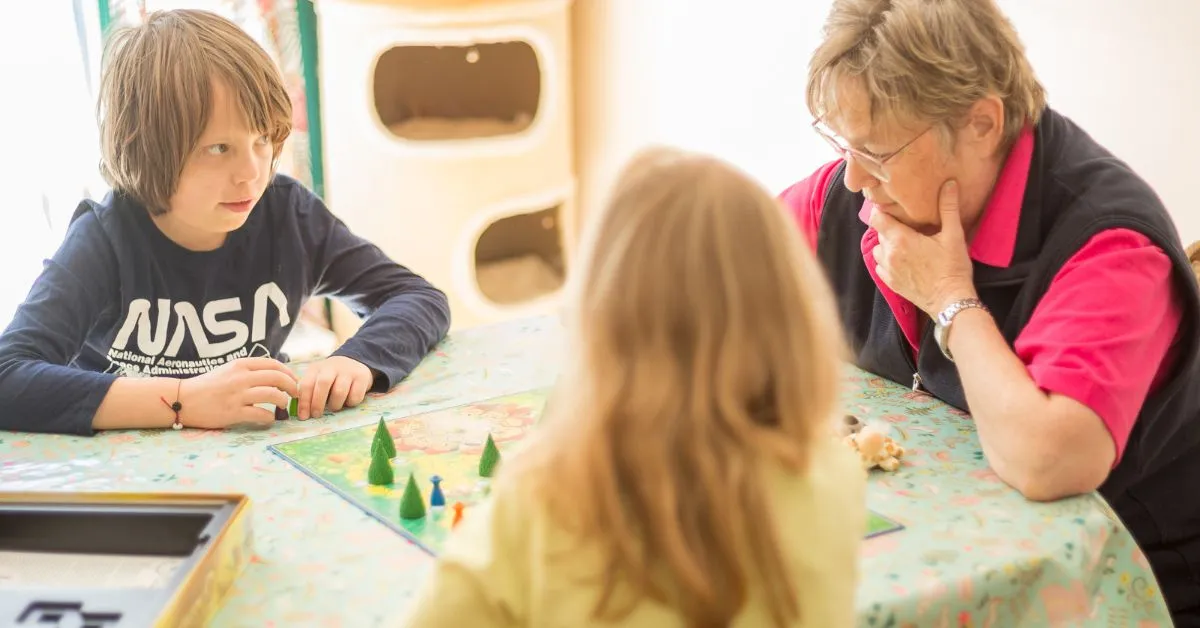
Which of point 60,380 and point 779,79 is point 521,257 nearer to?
point 779,79

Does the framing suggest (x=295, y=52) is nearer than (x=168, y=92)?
No

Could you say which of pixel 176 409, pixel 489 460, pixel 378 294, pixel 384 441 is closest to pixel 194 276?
pixel 378 294

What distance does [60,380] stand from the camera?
1.33 meters

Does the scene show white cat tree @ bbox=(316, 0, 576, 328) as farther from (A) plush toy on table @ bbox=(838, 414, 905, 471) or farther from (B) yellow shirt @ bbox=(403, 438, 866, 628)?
(B) yellow shirt @ bbox=(403, 438, 866, 628)

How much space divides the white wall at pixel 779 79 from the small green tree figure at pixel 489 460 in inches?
11.2

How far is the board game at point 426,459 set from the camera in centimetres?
108

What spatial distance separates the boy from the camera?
133cm

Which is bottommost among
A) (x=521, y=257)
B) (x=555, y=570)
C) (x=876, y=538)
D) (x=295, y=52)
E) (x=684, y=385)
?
(x=521, y=257)

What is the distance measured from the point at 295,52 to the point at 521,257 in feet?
2.91

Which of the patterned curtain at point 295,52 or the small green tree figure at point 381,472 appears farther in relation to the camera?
the patterned curtain at point 295,52

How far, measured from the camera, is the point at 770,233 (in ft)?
2.46

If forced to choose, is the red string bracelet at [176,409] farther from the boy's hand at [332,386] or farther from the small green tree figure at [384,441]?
the small green tree figure at [384,441]

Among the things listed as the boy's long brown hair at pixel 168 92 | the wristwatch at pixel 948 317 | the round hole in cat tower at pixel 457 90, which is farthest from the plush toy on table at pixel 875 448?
the round hole in cat tower at pixel 457 90

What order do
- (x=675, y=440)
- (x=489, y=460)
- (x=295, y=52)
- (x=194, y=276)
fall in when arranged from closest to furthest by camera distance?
(x=675, y=440), (x=489, y=460), (x=194, y=276), (x=295, y=52)
